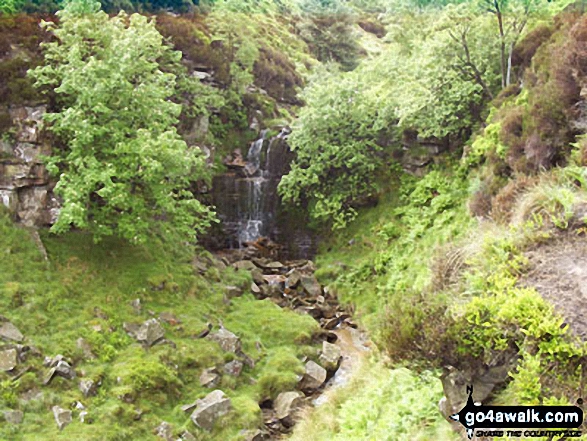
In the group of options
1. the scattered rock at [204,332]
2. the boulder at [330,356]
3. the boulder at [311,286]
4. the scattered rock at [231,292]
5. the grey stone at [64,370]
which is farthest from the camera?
the boulder at [311,286]

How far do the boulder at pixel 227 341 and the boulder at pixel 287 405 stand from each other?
2035mm

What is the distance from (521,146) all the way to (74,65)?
44.1 ft

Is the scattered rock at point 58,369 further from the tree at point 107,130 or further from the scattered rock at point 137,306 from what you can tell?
the tree at point 107,130

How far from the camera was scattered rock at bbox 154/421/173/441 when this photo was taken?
10445 millimetres

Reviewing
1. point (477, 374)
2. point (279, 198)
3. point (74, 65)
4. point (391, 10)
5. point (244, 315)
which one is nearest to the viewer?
point (477, 374)

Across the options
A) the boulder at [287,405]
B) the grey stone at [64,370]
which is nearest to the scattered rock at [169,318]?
the grey stone at [64,370]

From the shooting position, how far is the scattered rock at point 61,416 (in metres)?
10.1

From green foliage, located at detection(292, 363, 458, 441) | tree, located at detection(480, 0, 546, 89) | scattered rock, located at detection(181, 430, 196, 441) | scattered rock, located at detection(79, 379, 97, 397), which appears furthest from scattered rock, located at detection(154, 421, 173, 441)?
tree, located at detection(480, 0, 546, 89)

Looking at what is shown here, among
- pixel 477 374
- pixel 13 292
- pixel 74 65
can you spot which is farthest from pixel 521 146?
pixel 13 292

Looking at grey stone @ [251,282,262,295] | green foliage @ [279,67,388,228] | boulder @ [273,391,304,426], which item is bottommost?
boulder @ [273,391,304,426]

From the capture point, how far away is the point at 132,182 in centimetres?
1449

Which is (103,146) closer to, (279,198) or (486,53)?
(279,198)

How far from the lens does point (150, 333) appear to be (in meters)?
13.0

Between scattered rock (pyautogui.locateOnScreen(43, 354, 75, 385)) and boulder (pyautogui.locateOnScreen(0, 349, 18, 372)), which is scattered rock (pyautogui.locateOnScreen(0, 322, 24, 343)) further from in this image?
scattered rock (pyautogui.locateOnScreen(43, 354, 75, 385))
